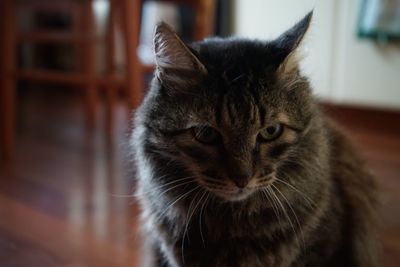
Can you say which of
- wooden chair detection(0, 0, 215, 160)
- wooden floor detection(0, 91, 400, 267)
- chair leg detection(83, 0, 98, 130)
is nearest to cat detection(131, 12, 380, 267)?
wooden floor detection(0, 91, 400, 267)

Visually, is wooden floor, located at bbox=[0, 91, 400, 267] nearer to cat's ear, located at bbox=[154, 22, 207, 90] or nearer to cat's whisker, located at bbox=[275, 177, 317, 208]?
cat's ear, located at bbox=[154, 22, 207, 90]

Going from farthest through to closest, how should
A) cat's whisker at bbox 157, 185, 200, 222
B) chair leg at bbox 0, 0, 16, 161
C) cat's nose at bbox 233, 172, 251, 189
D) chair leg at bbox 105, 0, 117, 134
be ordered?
chair leg at bbox 105, 0, 117, 134 < chair leg at bbox 0, 0, 16, 161 < cat's whisker at bbox 157, 185, 200, 222 < cat's nose at bbox 233, 172, 251, 189

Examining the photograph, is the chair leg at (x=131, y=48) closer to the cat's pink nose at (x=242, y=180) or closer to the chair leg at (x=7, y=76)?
the chair leg at (x=7, y=76)

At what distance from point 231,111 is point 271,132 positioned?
0.08 meters

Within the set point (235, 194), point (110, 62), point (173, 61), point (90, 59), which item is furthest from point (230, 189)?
point (90, 59)

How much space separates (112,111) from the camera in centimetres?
239

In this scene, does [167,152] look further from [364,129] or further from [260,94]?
[364,129]

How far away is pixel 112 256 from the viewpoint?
1.25m

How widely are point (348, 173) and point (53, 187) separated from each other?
1.04 metres

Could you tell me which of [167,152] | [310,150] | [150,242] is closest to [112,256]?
[150,242]

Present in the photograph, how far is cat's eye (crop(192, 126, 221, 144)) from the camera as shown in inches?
→ 31.7

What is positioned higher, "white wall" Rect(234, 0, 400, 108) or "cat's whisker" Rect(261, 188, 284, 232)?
"white wall" Rect(234, 0, 400, 108)

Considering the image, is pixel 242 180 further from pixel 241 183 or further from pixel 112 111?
pixel 112 111

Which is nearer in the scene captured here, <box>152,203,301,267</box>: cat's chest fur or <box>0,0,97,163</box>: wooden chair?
<box>152,203,301,267</box>: cat's chest fur
